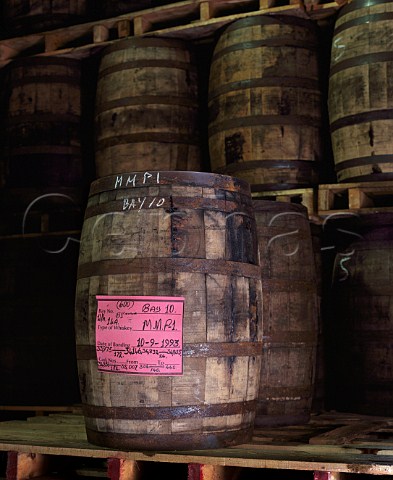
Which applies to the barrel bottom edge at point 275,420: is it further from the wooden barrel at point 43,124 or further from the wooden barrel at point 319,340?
the wooden barrel at point 43,124

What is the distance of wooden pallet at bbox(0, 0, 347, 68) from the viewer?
6.88 meters

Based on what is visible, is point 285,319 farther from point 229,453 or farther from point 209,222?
point 229,453

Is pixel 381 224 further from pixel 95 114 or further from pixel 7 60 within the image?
pixel 7 60

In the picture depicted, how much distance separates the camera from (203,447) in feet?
14.6

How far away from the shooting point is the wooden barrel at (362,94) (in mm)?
6211

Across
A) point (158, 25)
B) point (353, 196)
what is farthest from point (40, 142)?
point (353, 196)

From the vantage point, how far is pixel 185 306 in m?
4.47

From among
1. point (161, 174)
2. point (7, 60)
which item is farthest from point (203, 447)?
point (7, 60)

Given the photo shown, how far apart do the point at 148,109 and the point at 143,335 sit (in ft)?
10.1

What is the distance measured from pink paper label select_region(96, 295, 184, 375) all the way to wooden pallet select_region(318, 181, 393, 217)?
1948 mm

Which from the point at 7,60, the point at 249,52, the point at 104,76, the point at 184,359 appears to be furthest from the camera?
the point at 7,60

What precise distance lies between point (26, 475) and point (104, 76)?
3850 mm

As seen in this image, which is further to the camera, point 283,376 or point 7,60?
point 7,60

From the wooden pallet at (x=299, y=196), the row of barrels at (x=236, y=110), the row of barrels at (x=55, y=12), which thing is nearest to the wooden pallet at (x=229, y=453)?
the wooden pallet at (x=299, y=196)
